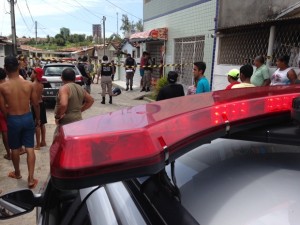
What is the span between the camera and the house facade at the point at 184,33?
10422mm

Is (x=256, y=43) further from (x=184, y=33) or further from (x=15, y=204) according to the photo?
(x=15, y=204)

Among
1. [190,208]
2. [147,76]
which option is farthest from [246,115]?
[147,76]

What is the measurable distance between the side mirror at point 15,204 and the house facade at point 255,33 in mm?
6025

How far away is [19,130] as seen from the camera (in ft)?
13.7

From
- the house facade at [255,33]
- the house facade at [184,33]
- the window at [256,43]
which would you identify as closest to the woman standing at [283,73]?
the house facade at [255,33]

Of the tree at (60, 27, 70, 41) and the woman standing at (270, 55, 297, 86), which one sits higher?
the tree at (60, 27, 70, 41)

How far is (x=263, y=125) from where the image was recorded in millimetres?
1052

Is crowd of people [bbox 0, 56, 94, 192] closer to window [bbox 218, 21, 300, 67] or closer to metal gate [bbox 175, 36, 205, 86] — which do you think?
window [bbox 218, 21, 300, 67]

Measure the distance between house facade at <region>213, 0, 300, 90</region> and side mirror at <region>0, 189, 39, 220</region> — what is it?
6025 millimetres

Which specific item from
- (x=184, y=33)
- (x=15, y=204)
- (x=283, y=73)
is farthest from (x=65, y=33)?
(x=15, y=204)

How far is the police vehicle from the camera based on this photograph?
74cm

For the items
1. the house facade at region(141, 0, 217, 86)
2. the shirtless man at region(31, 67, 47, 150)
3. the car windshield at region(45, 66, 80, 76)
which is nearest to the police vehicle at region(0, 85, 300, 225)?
the shirtless man at region(31, 67, 47, 150)

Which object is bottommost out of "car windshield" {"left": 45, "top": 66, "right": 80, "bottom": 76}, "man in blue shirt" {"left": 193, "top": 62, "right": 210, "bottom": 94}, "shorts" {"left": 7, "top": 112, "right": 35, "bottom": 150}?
"shorts" {"left": 7, "top": 112, "right": 35, "bottom": 150}

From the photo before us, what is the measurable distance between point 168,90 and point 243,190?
380cm
